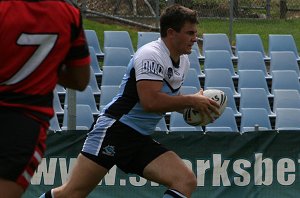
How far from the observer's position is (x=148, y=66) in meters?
6.05

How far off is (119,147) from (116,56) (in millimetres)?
5360

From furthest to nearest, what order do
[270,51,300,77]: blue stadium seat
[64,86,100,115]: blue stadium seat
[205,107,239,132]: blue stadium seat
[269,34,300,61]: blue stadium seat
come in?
[269,34,300,61]: blue stadium seat
[270,51,300,77]: blue stadium seat
[64,86,100,115]: blue stadium seat
[205,107,239,132]: blue stadium seat

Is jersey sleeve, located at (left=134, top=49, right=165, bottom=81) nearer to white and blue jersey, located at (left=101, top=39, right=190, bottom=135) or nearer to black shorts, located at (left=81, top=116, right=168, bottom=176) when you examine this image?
white and blue jersey, located at (left=101, top=39, right=190, bottom=135)

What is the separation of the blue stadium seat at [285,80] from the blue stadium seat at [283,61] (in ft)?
1.61

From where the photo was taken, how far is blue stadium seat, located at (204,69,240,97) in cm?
1100

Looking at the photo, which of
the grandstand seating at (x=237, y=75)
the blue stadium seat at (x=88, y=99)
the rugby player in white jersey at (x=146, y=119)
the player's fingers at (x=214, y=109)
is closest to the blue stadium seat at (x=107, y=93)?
the grandstand seating at (x=237, y=75)

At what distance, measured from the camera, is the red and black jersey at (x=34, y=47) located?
3801 millimetres

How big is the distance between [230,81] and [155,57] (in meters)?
5.05

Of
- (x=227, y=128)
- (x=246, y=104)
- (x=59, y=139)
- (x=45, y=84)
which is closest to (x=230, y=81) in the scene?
(x=246, y=104)

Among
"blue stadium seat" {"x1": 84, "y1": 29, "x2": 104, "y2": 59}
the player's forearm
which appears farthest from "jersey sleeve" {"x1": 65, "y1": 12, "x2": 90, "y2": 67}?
"blue stadium seat" {"x1": 84, "y1": 29, "x2": 104, "y2": 59}

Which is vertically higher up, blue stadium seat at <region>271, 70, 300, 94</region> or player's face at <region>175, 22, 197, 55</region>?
player's face at <region>175, 22, 197, 55</region>

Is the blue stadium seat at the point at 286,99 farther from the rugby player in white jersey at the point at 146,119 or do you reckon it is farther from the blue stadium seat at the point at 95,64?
the rugby player in white jersey at the point at 146,119

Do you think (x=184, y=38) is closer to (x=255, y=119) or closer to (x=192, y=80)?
(x=255, y=119)

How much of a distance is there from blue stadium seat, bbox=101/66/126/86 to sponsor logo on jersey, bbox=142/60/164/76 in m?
4.74
